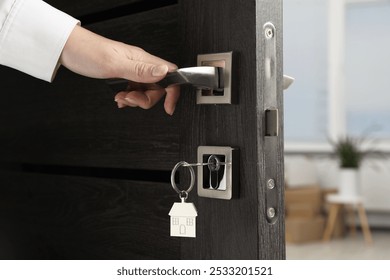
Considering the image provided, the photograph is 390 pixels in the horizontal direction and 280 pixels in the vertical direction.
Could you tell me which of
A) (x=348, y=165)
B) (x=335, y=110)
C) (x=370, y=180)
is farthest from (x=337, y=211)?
(x=335, y=110)

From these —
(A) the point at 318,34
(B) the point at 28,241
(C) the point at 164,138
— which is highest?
(A) the point at 318,34

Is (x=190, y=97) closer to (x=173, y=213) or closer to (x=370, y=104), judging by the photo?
(x=173, y=213)

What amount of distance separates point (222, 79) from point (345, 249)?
393cm

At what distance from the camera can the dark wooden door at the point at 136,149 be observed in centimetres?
73

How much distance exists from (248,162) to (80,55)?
271mm

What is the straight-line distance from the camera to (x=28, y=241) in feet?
3.98

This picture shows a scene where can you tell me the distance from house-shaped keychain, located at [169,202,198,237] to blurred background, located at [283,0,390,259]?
4012 mm

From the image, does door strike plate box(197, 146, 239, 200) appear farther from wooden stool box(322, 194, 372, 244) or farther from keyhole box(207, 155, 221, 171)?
wooden stool box(322, 194, 372, 244)

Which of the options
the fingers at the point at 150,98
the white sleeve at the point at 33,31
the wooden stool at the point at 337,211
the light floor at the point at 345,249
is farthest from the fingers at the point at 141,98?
the wooden stool at the point at 337,211

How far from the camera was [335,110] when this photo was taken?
517 cm
